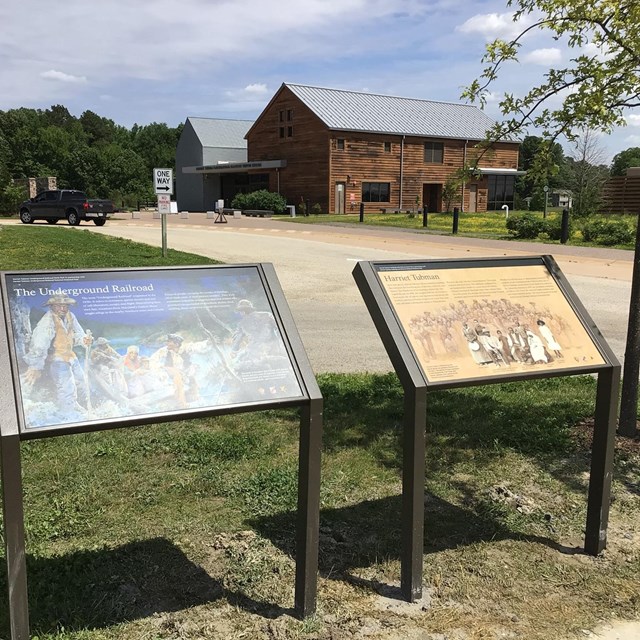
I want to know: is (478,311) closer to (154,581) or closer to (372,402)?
(154,581)

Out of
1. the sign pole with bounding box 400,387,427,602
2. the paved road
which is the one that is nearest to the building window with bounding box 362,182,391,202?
the paved road

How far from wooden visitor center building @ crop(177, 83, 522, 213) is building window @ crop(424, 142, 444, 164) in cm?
7

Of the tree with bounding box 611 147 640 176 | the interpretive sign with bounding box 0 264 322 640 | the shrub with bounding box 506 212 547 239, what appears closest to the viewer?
the interpretive sign with bounding box 0 264 322 640

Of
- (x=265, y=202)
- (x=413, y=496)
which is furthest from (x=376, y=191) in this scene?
(x=413, y=496)

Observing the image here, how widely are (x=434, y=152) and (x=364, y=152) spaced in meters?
6.07

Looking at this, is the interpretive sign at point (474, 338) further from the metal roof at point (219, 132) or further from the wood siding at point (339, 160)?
the metal roof at point (219, 132)

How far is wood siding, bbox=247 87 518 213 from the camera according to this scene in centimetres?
4428

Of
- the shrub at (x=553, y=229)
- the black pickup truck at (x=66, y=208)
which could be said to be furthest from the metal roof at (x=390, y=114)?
the shrub at (x=553, y=229)

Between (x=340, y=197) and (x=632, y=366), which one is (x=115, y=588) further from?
(x=340, y=197)

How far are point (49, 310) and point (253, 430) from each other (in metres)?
2.79

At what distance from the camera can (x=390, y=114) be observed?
160 ft

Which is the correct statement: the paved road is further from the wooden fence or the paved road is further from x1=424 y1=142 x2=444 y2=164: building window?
x1=424 y1=142 x2=444 y2=164: building window

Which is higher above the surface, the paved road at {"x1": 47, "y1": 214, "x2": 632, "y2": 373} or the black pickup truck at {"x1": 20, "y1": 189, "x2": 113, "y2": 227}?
the black pickup truck at {"x1": 20, "y1": 189, "x2": 113, "y2": 227}

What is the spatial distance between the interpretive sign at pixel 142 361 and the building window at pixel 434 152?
46919mm
